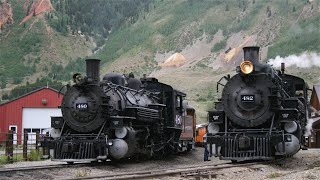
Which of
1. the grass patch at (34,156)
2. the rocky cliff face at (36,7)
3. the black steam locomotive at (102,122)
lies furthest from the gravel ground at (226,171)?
the rocky cliff face at (36,7)

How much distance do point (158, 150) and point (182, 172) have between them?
7627mm

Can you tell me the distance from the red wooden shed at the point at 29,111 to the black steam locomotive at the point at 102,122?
72.7ft

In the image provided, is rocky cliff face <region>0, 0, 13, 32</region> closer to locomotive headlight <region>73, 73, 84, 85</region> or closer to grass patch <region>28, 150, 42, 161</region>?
grass patch <region>28, 150, 42, 161</region>

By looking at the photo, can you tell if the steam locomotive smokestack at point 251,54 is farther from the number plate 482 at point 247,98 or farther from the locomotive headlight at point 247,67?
the number plate 482 at point 247,98

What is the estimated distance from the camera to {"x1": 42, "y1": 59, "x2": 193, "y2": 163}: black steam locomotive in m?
18.3

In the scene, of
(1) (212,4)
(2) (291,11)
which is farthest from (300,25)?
(1) (212,4)

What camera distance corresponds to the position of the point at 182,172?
1478 centimetres

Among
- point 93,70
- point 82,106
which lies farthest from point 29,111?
point 82,106

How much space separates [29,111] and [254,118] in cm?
2752

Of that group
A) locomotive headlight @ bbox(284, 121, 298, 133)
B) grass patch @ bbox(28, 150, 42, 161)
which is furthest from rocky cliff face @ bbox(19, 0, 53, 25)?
locomotive headlight @ bbox(284, 121, 298, 133)

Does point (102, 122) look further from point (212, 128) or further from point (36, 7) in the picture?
point (36, 7)

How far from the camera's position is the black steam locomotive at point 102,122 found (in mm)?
18281

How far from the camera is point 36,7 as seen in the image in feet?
454

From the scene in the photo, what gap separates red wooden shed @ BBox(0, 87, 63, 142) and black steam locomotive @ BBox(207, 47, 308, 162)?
25516 millimetres
